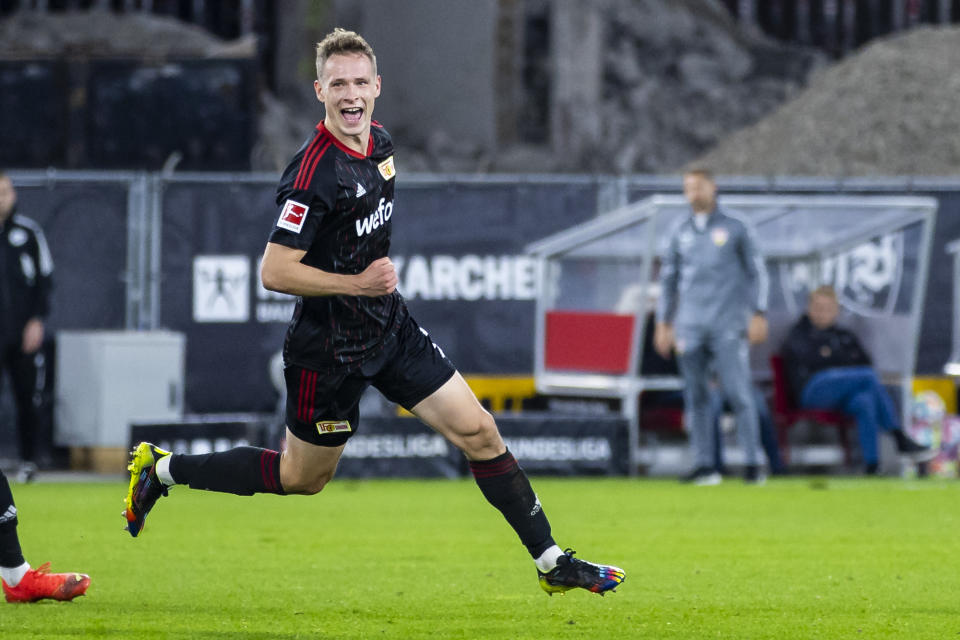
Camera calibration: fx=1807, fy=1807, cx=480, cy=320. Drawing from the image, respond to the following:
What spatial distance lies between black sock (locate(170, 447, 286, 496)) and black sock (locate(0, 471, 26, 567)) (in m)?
0.71

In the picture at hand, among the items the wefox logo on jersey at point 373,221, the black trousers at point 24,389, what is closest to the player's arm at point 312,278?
the wefox logo on jersey at point 373,221

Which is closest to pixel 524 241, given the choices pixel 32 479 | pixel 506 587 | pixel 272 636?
pixel 32 479

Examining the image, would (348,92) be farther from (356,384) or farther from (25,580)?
(25,580)

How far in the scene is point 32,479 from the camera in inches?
588

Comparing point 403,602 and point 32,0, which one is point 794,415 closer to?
point 403,602

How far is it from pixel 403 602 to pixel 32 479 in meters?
8.50

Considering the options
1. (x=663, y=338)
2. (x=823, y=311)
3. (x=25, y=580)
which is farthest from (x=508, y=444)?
(x=25, y=580)

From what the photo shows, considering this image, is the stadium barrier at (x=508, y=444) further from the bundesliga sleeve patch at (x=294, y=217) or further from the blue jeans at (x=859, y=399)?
the bundesliga sleeve patch at (x=294, y=217)

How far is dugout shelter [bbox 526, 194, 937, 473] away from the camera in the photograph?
51.5 ft

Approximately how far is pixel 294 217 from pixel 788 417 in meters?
9.57

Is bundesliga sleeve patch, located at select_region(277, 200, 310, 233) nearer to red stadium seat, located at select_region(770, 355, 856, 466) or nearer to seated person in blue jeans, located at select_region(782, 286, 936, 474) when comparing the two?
seated person in blue jeans, located at select_region(782, 286, 936, 474)

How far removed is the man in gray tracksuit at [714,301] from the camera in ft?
44.8

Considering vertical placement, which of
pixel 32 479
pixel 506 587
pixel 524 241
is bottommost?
pixel 32 479

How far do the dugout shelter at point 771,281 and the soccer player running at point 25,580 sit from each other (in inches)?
349
